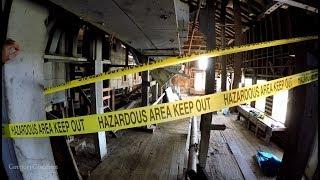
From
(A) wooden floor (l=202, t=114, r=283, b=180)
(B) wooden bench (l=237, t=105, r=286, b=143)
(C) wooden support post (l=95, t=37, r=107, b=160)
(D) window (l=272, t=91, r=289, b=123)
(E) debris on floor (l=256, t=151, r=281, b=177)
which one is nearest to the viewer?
(C) wooden support post (l=95, t=37, r=107, b=160)

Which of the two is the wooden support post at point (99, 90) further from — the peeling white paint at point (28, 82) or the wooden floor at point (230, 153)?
the peeling white paint at point (28, 82)

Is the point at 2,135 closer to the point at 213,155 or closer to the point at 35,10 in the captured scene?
the point at 35,10

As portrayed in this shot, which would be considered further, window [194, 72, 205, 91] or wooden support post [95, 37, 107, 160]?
window [194, 72, 205, 91]

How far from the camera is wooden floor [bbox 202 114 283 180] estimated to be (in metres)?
6.81

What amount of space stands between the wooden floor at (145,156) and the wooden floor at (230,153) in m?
1.11

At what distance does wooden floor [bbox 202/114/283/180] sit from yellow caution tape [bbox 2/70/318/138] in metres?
4.96

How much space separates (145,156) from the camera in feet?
19.7

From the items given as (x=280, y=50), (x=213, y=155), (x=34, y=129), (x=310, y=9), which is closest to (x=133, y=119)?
(x=34, y=129)

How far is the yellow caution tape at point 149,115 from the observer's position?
1833 millimetres

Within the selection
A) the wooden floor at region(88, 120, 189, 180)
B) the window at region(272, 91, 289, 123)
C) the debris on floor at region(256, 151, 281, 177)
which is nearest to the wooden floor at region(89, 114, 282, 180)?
the wooden floor at region(88, 120, 189, 180)

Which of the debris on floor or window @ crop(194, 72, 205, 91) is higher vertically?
window @ crop(194, 72, 205, 91)

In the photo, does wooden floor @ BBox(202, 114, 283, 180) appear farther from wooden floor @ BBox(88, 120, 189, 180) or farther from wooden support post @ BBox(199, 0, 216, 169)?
wooden support post @ BBox(199, 0, 216, 169)

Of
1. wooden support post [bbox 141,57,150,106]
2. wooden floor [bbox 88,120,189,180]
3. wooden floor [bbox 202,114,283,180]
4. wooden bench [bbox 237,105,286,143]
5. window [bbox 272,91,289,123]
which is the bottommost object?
wooden floor [bbox 202,114,283,180]

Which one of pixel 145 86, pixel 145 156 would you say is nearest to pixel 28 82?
pixel 145 156
